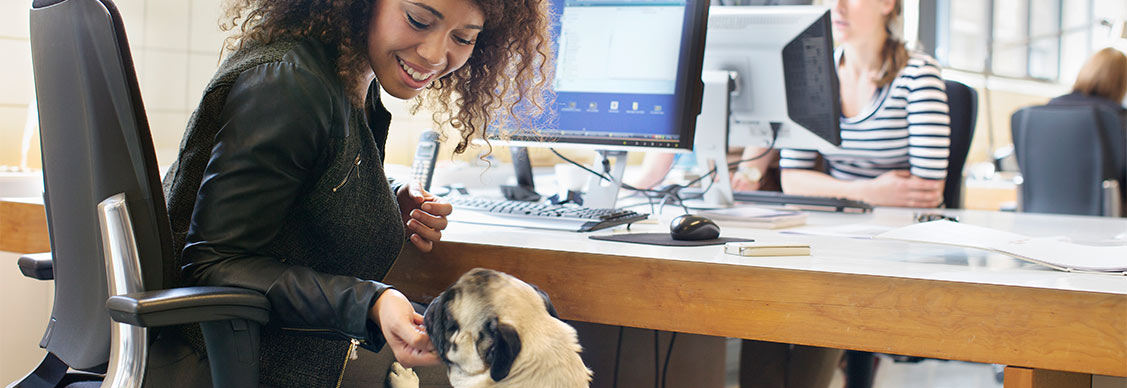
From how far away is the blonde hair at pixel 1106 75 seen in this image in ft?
13.0

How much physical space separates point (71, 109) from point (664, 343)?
138 cm

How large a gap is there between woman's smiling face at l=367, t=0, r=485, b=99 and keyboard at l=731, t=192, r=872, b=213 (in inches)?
50.6

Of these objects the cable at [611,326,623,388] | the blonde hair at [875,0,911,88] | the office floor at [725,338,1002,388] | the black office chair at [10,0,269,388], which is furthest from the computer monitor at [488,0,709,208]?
the office floor at [725,338,1002,388]

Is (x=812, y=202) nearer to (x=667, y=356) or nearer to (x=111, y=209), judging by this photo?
(x=667, y=356)

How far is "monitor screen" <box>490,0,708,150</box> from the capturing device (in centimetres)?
173

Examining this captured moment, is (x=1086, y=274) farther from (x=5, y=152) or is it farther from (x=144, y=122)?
(x=5, y=152)

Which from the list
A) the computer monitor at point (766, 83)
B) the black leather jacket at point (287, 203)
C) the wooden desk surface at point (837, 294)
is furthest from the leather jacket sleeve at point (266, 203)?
the computer monitor at point (766, 83)

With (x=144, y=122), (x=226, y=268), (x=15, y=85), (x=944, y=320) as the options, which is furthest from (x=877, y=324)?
(x=15, y=85)

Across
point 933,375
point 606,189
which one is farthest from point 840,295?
point 933,375

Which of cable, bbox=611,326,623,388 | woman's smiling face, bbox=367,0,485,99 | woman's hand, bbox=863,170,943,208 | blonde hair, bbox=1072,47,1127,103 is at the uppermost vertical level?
blonde hair, bbox=1072,47,1127,103

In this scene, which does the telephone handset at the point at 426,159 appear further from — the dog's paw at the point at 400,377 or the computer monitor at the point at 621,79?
the dog's paw at the point at 400,377

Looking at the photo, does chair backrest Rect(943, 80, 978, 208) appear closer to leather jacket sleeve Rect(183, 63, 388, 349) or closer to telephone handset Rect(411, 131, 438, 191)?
telephone handset Rect(411, 131, 438, 191)

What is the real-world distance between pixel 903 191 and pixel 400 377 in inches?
78.1

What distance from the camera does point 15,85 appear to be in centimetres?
191
